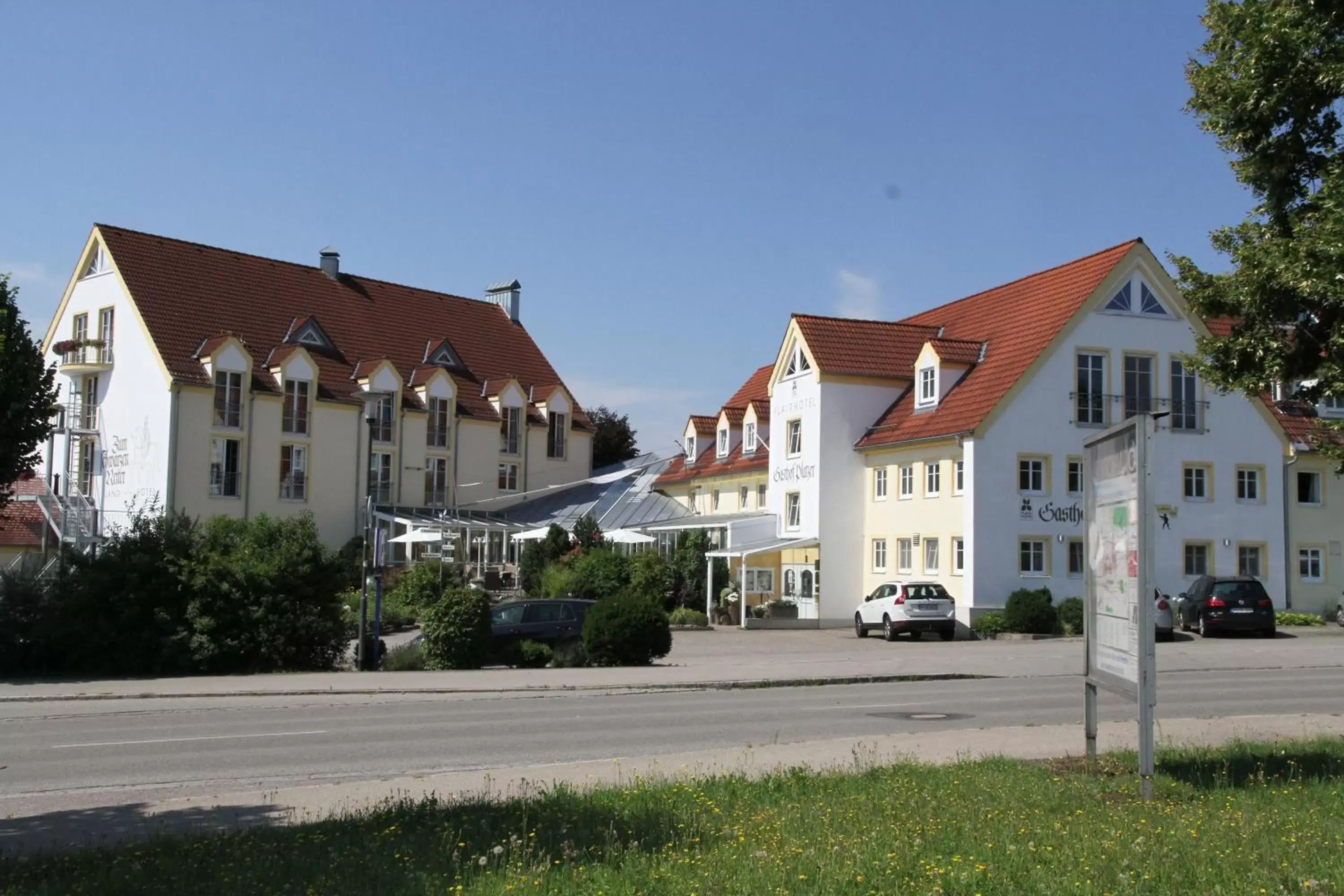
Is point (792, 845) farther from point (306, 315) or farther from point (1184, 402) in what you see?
point (306, 315)

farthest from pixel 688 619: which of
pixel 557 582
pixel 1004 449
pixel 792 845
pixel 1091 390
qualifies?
pixel 792 845

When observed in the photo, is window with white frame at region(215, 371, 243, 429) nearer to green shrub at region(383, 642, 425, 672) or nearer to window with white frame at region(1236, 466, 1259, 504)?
green shrub at region(383, 642, 425, 672)

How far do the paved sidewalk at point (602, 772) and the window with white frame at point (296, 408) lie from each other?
4399 centimetres

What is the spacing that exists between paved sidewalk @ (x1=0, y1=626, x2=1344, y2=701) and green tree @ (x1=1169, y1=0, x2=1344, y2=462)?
11.7 m

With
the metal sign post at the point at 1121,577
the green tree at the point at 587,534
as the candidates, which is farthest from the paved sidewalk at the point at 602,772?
the green tree at the point at 587,534

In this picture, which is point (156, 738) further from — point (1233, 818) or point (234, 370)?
point (234, 370)

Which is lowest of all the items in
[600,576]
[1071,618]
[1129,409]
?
[1071,618]

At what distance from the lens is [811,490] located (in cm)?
4525

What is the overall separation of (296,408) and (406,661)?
31219mm

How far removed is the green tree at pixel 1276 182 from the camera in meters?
11.7

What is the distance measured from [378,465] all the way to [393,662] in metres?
32.8

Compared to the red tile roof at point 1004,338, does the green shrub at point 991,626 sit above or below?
below

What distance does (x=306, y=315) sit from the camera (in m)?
59.7

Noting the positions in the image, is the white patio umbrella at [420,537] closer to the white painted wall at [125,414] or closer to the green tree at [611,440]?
the white painted wall at [125,414]
